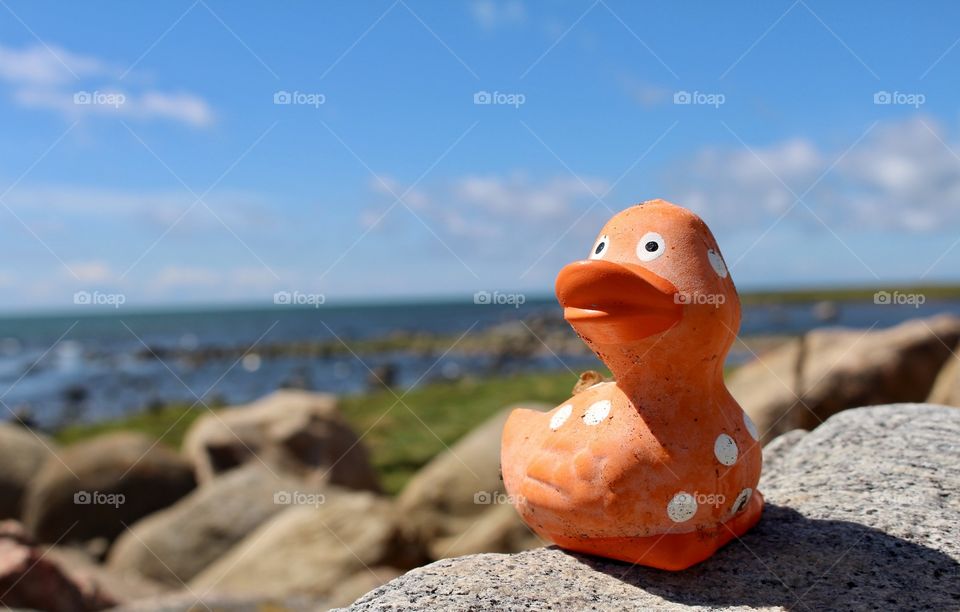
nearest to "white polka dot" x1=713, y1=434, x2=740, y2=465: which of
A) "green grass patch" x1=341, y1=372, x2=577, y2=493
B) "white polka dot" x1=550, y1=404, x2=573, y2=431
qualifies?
"white polka dot" x1=550, y1=404, x2=573, y2=431

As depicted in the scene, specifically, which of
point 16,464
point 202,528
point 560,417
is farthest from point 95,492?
point 560,417

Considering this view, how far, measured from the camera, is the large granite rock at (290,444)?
11688mm

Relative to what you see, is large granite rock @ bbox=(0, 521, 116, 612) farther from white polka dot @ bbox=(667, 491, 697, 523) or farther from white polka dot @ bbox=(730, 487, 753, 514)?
white polka dot @ bbox=(730, 487, 753, 514)

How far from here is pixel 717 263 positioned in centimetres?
A: 402

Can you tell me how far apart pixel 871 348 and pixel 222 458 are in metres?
8.97

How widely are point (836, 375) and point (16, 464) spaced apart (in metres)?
11.2

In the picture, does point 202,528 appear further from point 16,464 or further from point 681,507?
point 681,507

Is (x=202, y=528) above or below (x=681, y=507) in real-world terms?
above

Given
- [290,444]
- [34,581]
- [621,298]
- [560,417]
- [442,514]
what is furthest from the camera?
[290,444]

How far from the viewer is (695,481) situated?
3.81 meters

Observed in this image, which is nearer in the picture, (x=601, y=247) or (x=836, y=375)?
(x=601, y=247)

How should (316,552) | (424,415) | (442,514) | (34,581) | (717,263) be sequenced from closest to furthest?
(717,263) < (34,581) < (316,552) < (442,514) < (424,415)

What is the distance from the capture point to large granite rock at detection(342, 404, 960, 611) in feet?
12.2

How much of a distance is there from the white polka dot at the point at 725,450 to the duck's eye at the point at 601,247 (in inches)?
41.3
